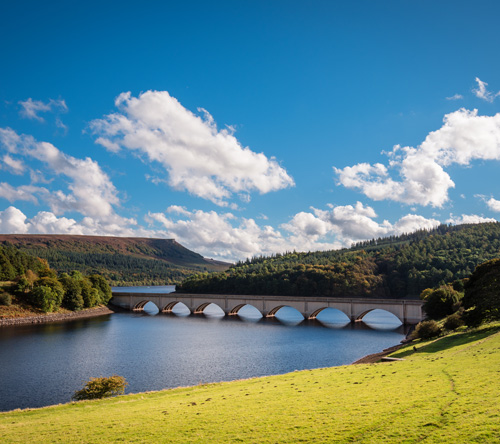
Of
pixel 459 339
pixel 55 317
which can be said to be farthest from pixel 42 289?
pixel 459 339

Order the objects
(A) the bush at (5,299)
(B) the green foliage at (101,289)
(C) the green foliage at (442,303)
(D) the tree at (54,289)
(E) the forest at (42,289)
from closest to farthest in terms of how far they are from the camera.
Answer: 1. (C) the green foliage at (442,303)
2. (A) the bush at (5,299)
3. (E) the forest at (42,289)
4. (D) the tree at (54,289)
5. (B) the green foliage at (101,289)

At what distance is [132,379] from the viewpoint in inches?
1773

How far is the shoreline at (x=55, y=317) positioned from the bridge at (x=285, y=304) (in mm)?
14976

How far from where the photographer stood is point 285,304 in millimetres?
116250

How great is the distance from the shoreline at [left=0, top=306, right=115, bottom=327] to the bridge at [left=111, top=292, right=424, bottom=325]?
15.0m

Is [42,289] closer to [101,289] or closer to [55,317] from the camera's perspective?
[55,317]

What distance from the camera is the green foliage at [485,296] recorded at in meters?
40.8

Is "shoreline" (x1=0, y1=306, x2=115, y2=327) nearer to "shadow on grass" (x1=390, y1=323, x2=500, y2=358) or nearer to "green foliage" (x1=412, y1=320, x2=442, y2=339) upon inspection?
"green foliage" (x1=412, y1=320, x2=442, y2=339)

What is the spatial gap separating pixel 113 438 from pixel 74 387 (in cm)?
2978

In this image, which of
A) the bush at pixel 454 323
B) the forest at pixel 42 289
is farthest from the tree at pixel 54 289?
the bush at pixel 454 323

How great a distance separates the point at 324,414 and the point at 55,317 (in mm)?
103633

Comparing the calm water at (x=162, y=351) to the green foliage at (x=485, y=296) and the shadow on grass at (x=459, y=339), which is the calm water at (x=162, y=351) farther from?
the green foliage at (x=485, y=296)

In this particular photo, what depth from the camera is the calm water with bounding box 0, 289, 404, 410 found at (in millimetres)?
44562

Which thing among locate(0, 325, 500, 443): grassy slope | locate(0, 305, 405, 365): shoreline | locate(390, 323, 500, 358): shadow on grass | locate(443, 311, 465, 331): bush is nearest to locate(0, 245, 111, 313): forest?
locate(0, 305, 405, 365): shoreline
